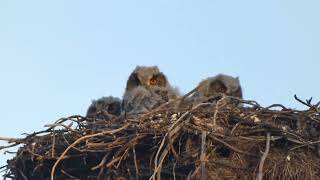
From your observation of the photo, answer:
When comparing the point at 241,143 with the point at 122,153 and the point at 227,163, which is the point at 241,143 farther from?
the point at 122,153

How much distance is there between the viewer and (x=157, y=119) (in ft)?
18.8

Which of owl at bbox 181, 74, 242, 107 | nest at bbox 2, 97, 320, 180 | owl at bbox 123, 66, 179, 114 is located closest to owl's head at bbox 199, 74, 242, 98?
owl at bbox 181, 74, 242, 107

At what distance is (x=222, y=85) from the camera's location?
7750mm

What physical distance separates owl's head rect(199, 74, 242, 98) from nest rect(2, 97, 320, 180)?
1.79m

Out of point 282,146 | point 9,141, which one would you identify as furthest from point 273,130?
point 9,141

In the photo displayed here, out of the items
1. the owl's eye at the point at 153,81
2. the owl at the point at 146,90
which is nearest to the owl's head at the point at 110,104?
the owl at the point at 146,90

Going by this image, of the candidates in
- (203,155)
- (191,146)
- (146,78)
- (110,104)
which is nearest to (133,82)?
(146,78)

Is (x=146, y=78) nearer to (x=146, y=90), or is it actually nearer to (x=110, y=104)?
(x=146, y=90)

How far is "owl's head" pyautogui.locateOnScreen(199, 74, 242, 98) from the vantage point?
7684 millimetres

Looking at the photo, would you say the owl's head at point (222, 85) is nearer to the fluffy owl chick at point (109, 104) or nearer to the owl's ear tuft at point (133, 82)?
the owl's ear tuft at point (133, 82)

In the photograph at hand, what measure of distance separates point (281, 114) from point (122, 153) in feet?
3.80

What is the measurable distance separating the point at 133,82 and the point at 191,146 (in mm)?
2546

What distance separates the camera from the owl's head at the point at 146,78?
7863 mm

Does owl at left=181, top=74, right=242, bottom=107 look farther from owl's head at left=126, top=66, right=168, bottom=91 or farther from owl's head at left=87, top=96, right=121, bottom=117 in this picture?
owl's head at left=87, top=96, right=121, bottom=117
